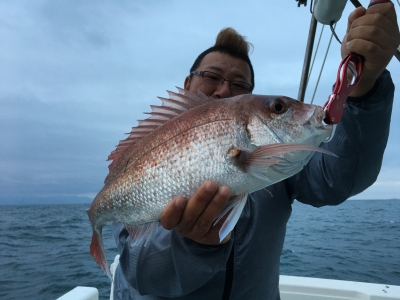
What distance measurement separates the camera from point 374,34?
1104mm

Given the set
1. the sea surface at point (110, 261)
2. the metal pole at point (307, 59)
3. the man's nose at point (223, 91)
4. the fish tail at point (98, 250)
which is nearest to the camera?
the fish tail at point (98, 250)

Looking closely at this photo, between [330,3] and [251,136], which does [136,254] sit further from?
[330,3]

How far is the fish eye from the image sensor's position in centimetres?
128

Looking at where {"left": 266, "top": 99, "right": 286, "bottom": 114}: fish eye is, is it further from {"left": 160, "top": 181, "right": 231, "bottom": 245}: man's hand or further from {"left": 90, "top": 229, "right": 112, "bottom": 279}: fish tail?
{"left": 90, "top": 229, "right": 112, "bottom": 279}: fish tail

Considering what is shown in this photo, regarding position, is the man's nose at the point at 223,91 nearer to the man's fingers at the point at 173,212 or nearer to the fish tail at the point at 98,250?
the man's fingers at the point at 173,212

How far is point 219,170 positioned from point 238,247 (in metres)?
0.72

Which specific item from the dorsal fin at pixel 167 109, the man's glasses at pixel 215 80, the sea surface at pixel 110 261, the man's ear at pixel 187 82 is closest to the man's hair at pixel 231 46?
the man's ear at pixel 187 82

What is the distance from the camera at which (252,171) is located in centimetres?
119

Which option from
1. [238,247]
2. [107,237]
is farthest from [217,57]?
[107,237]

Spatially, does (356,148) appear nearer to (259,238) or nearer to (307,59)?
(259,238)

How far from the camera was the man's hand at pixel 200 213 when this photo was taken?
1.23 meters

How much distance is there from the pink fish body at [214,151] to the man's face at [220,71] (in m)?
0.82

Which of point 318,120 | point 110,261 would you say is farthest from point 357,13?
point 110,261

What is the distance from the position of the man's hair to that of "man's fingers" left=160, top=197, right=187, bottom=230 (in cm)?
152
